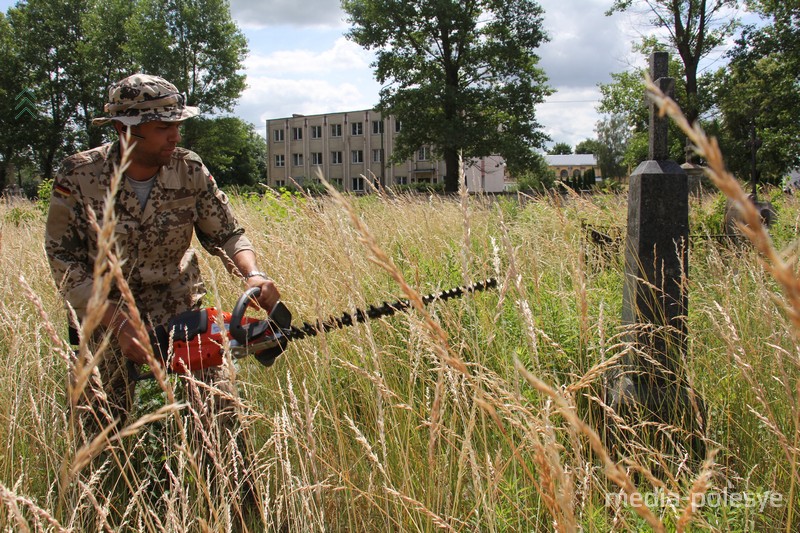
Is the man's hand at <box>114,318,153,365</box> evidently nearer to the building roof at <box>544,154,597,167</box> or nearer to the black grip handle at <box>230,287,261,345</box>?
the black grip handle at <box>230,287,261,345</box>

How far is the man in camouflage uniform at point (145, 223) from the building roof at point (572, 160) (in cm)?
11917

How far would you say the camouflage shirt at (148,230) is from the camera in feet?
8.19

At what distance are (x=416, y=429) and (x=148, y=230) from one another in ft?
5.42

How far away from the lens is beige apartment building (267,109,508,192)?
7325 centimetres

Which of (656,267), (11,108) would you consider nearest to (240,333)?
(656,267)

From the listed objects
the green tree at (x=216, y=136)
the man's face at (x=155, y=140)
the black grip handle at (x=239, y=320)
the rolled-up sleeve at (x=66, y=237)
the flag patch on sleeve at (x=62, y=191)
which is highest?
the green tree at (x=216, y=136)

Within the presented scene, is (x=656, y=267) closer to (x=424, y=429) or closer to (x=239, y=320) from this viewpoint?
(x=424, y=429)

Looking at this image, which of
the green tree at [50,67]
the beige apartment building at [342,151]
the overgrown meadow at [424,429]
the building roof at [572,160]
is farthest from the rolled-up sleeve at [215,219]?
the building roof at [572,160]

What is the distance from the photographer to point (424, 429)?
2.20 meters

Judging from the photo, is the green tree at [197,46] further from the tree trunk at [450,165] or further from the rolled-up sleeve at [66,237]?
the rolled-up sleeve at [66,237]

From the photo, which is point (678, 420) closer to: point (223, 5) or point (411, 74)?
point (411, 74)

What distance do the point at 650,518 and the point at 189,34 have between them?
4469 centimetres

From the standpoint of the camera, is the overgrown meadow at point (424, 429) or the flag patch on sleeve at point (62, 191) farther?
the flag patch on sleeve at point (62, 191)

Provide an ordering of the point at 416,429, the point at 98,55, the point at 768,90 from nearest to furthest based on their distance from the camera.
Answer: the point at 416,429, the point at 768,90, the point at 98,55
